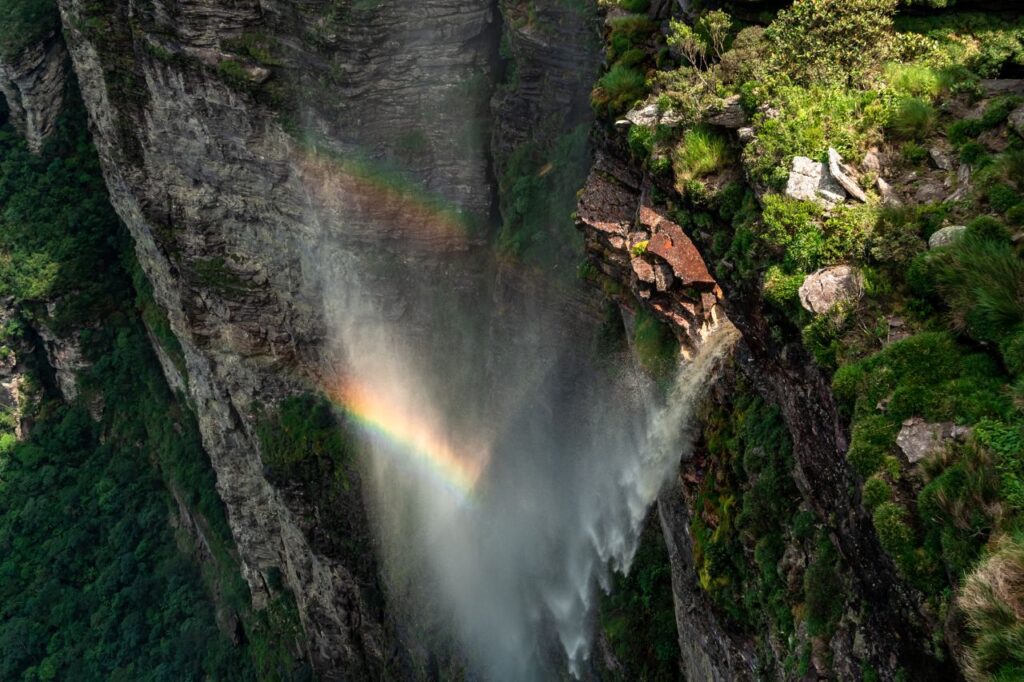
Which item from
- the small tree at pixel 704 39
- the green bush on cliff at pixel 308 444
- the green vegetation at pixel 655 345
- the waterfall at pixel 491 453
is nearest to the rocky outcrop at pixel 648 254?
the green vegetation at pixel 655 345

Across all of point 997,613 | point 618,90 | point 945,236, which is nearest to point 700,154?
point 618,90

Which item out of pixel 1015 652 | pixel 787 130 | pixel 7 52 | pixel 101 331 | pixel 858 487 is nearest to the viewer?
pixel 1015 652

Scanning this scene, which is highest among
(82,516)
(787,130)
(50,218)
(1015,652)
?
(787,130)

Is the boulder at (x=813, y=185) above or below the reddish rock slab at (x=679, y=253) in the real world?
above

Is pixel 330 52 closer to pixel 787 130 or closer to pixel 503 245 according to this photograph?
pixel 503 245

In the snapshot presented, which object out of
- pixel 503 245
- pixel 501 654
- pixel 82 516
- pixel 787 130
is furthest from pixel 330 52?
pixel 82 516

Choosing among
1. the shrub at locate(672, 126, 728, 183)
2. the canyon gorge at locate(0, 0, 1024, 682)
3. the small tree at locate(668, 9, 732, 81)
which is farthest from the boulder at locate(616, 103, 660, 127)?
the shrub at locate(672, 126, 728, 183)

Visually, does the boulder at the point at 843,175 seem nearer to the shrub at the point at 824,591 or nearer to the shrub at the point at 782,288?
the shrub at the point at 782,288

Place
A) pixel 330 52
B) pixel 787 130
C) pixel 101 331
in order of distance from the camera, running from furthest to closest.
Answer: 1. pixel 101 331
2. pixel 330 52
3. pixel 787 130
